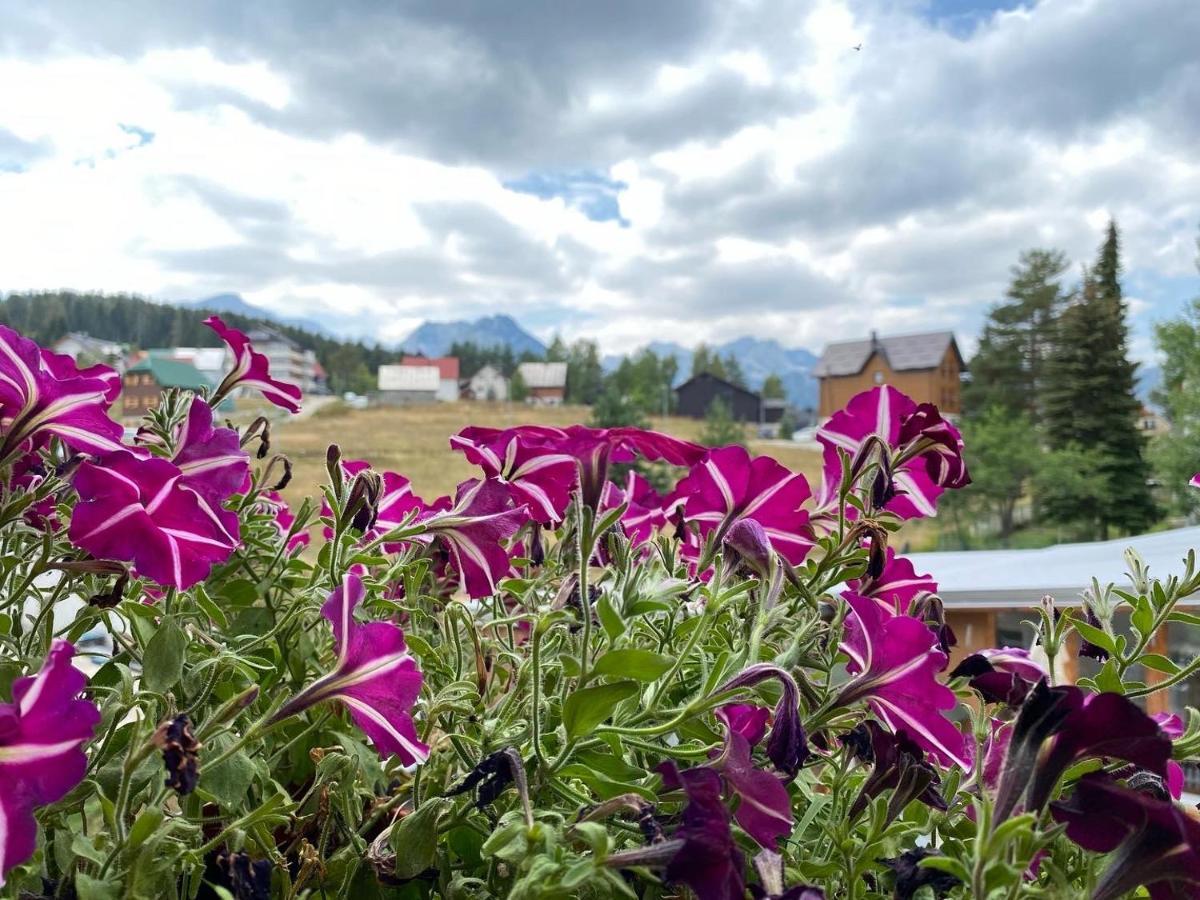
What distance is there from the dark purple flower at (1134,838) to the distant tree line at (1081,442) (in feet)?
42.1

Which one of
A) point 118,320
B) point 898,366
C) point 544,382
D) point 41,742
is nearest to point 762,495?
point 41,742

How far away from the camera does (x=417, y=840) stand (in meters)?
0.27

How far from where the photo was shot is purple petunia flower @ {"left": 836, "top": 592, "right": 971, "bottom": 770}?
280 millimetres

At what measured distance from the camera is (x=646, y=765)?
0.30 meters

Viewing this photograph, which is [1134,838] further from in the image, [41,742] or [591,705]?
[41,742]

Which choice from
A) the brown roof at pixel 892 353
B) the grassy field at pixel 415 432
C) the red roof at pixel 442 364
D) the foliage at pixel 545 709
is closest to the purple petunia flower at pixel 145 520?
the foliage at pixel 545 709

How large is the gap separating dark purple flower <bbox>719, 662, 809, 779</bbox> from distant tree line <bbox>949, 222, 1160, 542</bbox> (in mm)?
12866

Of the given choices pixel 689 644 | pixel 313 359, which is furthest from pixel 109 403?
pixel 313 359

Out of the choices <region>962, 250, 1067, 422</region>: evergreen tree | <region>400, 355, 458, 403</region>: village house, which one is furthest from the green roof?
<region>400, 355, 458, 403</region>: village house

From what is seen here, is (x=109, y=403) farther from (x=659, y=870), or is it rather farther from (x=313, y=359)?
(x=313, y=359)

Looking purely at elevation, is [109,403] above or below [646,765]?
above

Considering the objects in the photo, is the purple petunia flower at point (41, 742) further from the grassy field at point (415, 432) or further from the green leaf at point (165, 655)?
the grassy field at point (415, 432)

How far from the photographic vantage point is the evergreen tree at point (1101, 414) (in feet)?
39.4

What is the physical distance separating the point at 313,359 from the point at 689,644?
2879 cm
